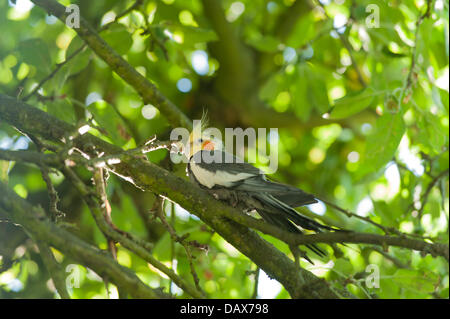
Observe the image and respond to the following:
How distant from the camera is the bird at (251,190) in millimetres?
2391

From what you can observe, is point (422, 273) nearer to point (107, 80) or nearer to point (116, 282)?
point (116, 282)

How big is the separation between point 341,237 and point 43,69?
2.32m

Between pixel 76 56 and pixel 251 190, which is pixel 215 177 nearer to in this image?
pixel 251 190

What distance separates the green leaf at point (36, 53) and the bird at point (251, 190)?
117cm

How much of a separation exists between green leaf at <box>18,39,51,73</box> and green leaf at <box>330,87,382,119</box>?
77.4 inches

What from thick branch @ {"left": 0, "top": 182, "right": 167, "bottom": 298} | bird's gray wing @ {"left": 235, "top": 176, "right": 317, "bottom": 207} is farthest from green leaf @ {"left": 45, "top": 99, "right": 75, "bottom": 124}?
thick branch @ {"left": 0, "top": 182, "right": 167, "bottom": 298}

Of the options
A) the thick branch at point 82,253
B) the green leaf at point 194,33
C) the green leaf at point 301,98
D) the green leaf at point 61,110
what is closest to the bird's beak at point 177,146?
the green leaf at point 61,110

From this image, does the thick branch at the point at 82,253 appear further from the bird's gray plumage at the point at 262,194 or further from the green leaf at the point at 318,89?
the green leaf at the point at 318,89

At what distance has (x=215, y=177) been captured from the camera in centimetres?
278

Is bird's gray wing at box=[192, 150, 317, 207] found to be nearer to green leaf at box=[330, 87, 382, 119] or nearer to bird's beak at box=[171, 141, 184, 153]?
bird's beak at box=[171, 141, 184, 153]

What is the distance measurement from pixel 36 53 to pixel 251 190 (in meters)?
1.75

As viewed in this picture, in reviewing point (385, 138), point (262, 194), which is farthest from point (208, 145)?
point (385, 138)
